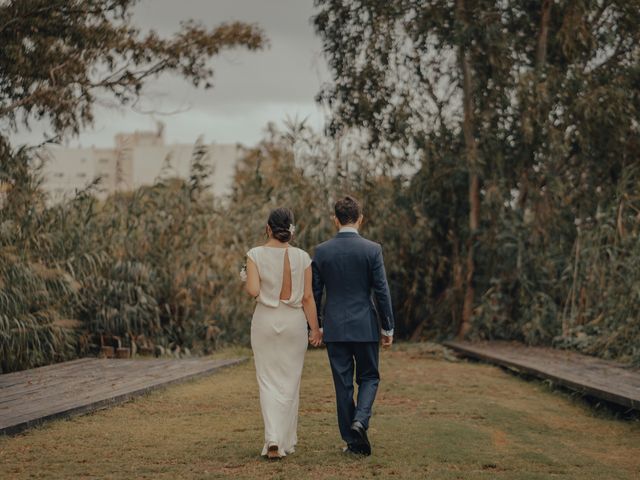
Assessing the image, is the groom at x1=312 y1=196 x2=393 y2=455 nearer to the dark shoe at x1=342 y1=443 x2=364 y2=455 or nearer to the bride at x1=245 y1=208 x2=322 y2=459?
the dark shoe at x1=342 y1=443 x2=364 y2=455

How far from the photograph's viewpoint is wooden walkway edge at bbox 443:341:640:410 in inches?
373

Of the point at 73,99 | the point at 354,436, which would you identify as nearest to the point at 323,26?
the point at 73,99

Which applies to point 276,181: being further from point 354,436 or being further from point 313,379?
point 354,436

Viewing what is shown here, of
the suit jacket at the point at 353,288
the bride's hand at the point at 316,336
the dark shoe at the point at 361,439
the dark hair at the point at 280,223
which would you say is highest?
the dark hair at the point at 280,223

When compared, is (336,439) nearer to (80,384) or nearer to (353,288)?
(353,288)

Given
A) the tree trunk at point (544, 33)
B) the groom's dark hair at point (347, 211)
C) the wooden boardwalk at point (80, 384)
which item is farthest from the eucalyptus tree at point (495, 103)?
the groom's dark hair at point (347, 211)

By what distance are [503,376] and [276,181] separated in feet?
23.0

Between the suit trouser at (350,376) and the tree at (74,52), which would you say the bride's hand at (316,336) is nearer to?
the suit trouser at (350,376)

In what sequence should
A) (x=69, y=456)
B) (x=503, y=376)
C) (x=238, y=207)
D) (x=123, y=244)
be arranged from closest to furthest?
(x=69, y=456), (x=503, y=376), (x=123, y=244), (x=238, y=207)

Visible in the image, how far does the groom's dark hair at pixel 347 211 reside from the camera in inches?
283

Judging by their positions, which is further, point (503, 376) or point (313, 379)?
point (503, 376)

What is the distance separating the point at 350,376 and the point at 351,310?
49 centimetres

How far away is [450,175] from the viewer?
18.9 meters

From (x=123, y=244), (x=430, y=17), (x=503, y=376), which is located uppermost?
(x=430, y=17)
